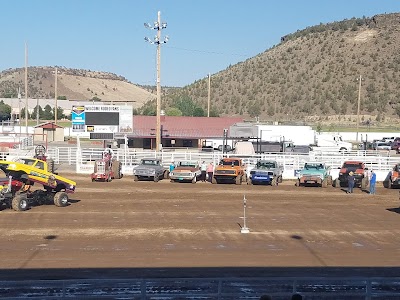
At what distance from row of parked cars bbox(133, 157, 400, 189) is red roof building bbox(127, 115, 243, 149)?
2145 centimetres

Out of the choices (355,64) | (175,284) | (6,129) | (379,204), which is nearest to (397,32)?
(355,64)

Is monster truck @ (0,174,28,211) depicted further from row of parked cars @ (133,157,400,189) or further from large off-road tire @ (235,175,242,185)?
large off-road tire @ (235,175,242,185)

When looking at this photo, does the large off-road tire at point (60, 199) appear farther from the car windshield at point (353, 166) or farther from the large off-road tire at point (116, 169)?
the car windshield at point (353, 166)

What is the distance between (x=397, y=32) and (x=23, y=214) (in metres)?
130

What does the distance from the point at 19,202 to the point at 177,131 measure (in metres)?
41.2

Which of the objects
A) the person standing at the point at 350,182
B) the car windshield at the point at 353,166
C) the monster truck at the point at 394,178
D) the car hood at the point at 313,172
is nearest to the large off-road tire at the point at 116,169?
the car hood at the point at 313,172

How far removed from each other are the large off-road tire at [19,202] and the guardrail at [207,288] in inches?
496

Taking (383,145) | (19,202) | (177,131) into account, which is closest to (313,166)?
(19,202)

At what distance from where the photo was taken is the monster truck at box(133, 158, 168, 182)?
3966cm

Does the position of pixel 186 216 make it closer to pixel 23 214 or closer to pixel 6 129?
pixel 23 214

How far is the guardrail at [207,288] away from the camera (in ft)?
39.6

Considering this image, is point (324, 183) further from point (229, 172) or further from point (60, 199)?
point (60, 199)

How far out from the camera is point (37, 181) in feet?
88.6

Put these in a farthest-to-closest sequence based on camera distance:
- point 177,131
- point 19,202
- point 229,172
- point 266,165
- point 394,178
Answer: point 177,131, point 266,165, point 229,172, point 394,178, point 19,202
